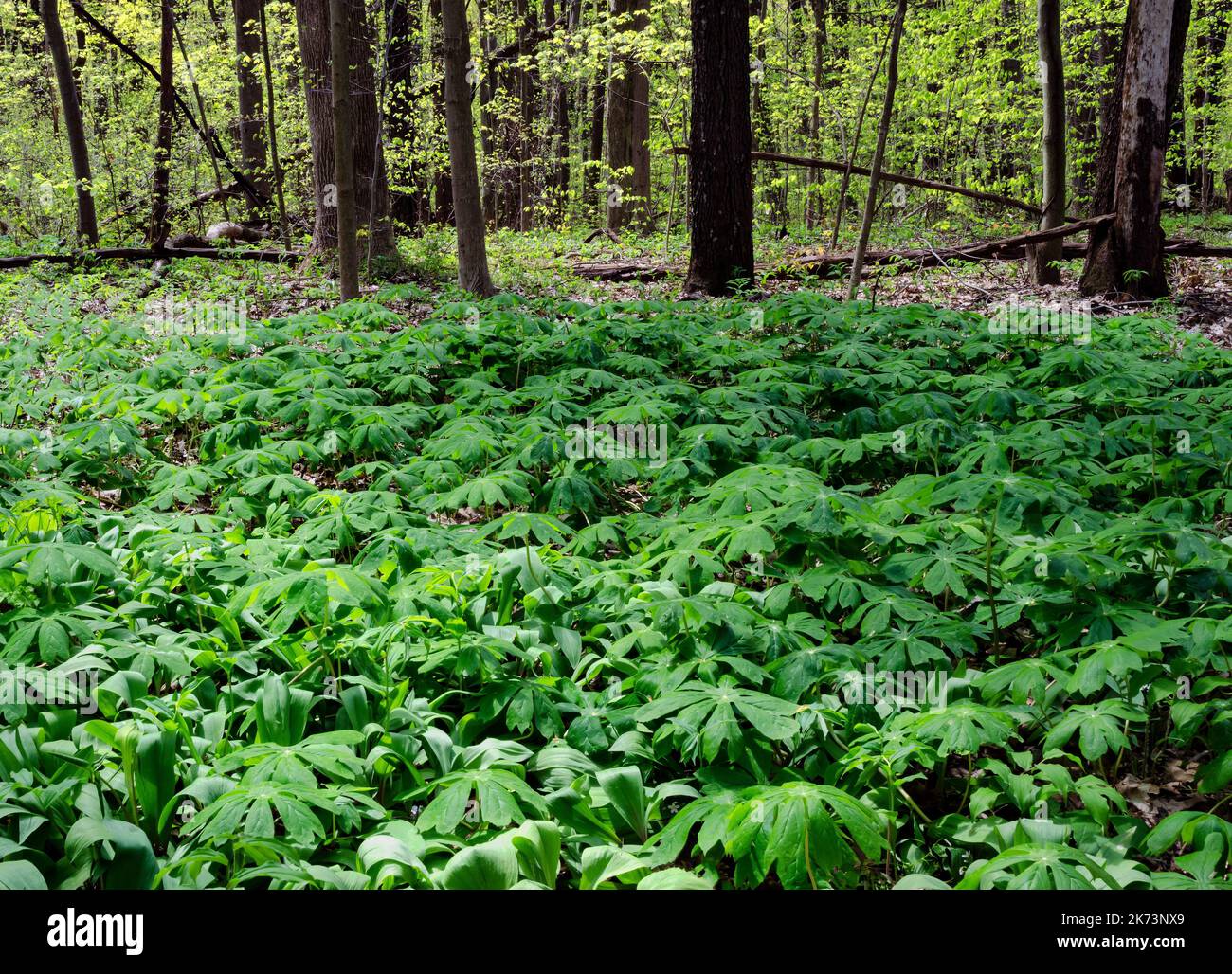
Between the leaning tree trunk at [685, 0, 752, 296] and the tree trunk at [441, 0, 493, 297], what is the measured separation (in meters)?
2.34

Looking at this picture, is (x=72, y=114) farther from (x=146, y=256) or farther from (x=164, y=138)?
(x=146, y=256)

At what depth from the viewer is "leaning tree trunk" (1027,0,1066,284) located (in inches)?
399

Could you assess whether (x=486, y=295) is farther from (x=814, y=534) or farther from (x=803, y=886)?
(x=803, y=886)

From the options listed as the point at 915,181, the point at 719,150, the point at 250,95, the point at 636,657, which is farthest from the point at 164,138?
the point at 636,657

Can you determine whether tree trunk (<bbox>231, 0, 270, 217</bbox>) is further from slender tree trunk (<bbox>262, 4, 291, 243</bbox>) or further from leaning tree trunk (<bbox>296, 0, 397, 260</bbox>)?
leaning tree trunk (<bbox>296, 0, 397, 260</bbox>)

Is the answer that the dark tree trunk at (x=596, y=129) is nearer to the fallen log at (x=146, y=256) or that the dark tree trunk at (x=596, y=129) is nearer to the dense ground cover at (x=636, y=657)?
→ the fallen log at (x=146, y=256)

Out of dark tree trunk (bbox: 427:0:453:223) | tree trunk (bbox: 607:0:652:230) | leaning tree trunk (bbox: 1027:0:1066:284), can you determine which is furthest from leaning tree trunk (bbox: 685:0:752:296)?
dark tree trunk (bbox: 427:0:453:223)

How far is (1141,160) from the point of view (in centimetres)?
897

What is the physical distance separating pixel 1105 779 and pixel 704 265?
25.5 ft

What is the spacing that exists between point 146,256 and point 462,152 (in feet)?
24.2

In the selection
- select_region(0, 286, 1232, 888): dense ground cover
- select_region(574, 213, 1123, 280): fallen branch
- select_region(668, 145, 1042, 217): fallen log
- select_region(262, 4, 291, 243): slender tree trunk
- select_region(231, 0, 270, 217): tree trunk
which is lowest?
select_region(0, 286, 1232, 888): dense ground cover

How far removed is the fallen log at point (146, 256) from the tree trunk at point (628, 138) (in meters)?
6.75

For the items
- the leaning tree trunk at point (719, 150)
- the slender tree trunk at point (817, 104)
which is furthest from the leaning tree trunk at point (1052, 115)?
the slender tree trunk at point (817, 104)

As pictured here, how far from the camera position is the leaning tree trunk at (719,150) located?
916cm
